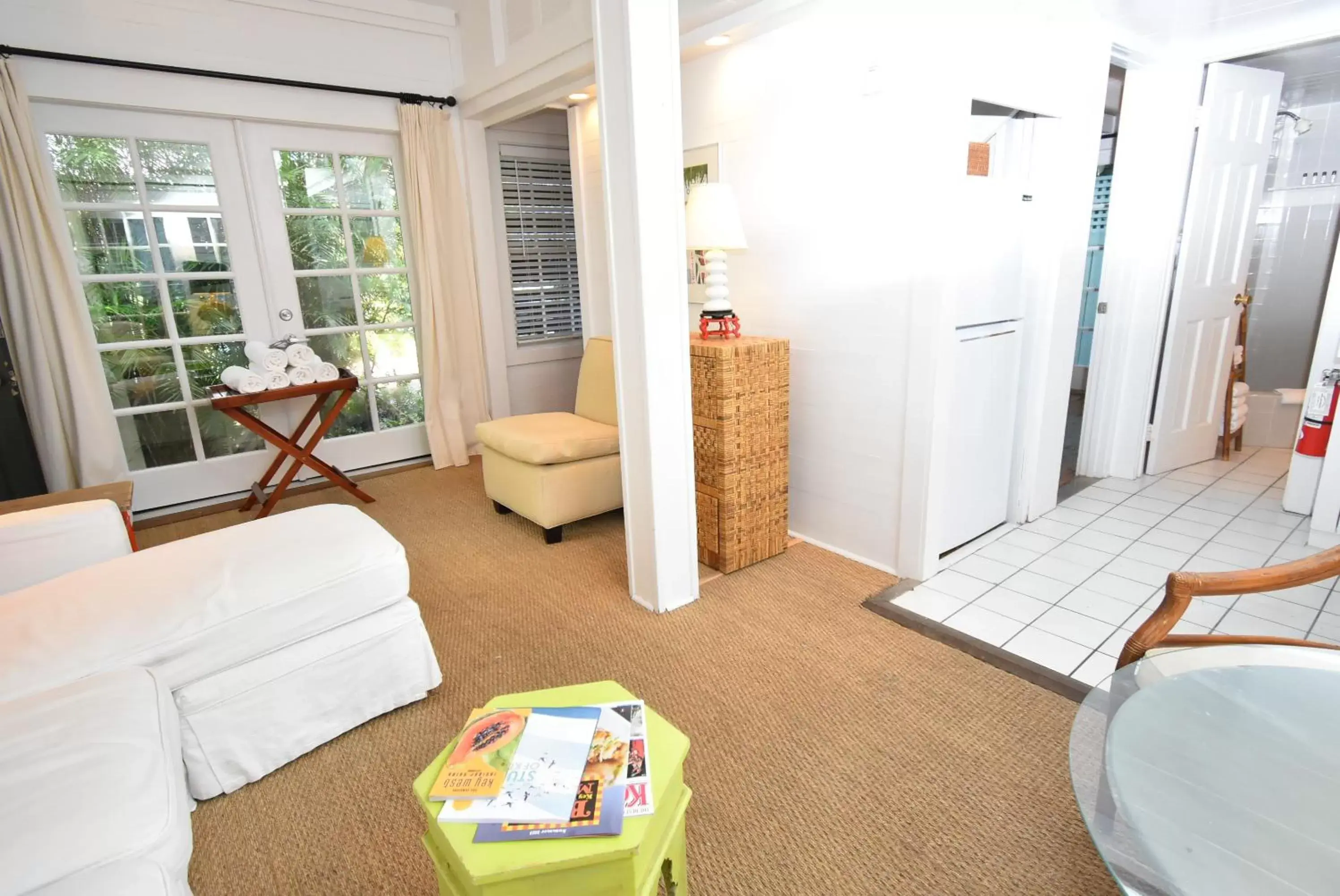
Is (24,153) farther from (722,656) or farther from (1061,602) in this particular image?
(1061,602)

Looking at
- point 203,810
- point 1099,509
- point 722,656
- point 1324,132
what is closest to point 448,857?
point 203,810

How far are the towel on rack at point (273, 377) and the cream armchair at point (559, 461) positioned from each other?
1021mm

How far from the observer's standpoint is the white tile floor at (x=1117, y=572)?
82.2 inches

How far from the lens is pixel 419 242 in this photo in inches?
155

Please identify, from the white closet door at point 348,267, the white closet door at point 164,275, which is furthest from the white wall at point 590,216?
the white closet door at point 164,275

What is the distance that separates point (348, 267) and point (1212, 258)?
4774 mm

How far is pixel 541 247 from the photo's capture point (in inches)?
180

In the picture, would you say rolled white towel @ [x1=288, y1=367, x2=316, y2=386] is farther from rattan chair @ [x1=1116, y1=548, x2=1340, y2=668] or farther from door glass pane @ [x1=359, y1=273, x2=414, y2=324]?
rattan chair @ [x1=1116, y1=548, x2=1340, y2=668]

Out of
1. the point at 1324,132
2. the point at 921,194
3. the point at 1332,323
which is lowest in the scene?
the point at 1332,323

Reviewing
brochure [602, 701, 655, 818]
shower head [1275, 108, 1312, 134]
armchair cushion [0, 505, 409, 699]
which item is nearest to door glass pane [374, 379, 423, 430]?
armchair cushion [0, 505, 409, 699]

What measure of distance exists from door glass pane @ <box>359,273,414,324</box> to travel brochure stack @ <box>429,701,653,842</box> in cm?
348

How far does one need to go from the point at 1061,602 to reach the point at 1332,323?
1858mm

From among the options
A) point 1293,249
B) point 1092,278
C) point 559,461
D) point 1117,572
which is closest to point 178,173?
point 559,461

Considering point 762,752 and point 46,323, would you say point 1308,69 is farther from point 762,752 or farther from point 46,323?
point 46,323
